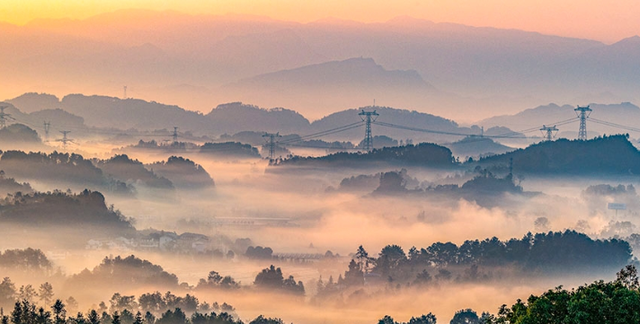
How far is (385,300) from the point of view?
143500 mm

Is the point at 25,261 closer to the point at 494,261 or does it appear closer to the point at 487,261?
the point at 487,261

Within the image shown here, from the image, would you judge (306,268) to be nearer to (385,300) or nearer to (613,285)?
(385,300)

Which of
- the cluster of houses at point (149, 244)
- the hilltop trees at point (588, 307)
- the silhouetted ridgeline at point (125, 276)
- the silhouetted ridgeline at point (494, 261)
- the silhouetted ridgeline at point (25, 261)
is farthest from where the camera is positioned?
the cluster of houses at point (149, 244)

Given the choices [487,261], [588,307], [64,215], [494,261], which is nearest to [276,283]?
[487,261]

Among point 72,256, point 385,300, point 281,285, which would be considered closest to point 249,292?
point 281,285

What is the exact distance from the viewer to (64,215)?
19575cm

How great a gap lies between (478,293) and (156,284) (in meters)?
38.8

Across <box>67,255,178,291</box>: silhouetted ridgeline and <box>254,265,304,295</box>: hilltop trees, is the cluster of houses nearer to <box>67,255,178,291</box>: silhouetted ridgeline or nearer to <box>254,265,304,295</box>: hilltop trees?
<box>67,255,178,291</box>: silhouetted ridgeline

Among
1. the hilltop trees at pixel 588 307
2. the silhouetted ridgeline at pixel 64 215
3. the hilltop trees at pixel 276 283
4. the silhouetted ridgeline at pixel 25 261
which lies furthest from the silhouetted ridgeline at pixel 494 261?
the hilltop trees at pixel 588 307

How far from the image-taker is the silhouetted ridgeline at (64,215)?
630ft

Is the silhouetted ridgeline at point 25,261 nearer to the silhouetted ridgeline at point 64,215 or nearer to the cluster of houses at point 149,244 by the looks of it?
the cluster of houses at point 149,244

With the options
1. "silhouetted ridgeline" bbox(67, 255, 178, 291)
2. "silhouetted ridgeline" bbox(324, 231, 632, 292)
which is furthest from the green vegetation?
"silhouetted ridgeline" bbox(67, 255, 178, 291)

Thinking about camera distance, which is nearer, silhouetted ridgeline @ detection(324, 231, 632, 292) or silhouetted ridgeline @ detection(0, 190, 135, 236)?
silhouetted ridgeline @ detection(324, 231, 632, 292)

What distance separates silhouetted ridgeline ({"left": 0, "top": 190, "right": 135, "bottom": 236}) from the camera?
192000mm
